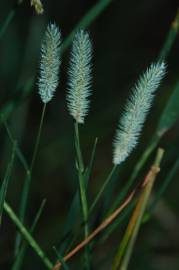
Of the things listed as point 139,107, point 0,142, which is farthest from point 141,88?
point 0,142

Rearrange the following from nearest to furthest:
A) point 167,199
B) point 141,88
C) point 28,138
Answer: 1. point 141,88
2. point 167,199
3. point 28,138

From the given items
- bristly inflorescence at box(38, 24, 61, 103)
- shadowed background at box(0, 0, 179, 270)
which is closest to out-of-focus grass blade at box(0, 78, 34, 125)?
bristly inflorescence at box(38, 24, 61, 103)

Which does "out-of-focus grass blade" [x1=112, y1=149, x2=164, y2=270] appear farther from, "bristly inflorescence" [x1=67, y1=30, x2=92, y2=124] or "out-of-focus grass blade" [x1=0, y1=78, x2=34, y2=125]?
"out-of-focus grass blade" [x1=0, y1=78, x2=34, y2=125]

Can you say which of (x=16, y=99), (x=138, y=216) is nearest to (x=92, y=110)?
(x=16, y=99)

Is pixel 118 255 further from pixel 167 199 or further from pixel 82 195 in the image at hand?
pixel 167 199

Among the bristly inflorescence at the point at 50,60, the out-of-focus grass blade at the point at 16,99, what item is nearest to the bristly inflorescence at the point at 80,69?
the bristly inflorescence at the point at 50,60

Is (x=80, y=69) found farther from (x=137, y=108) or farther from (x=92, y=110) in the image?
(x=92, y=110)
